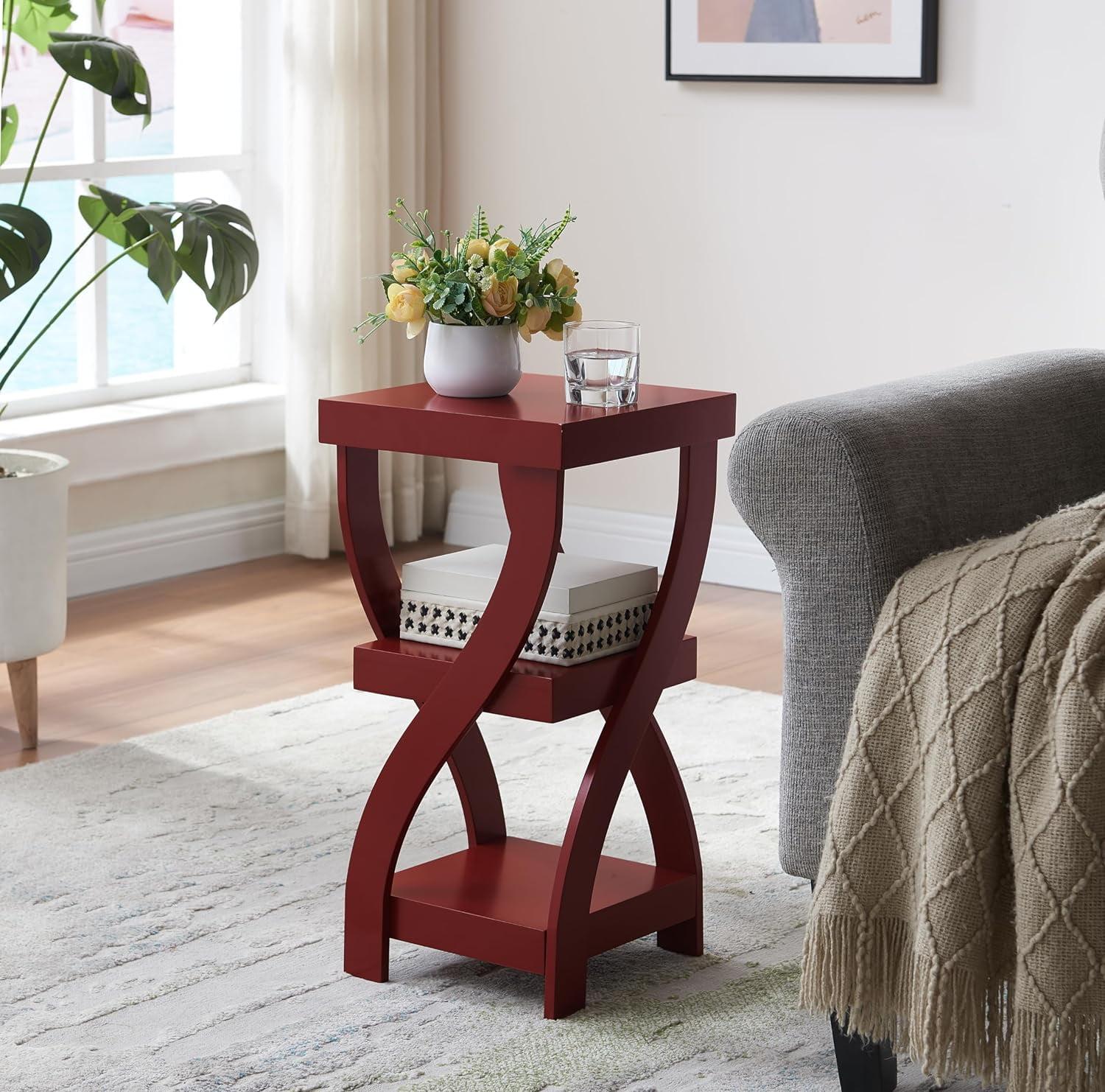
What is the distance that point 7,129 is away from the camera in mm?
3359

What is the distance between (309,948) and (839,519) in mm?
886

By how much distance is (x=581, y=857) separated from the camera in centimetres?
207

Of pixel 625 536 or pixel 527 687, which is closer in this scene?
pixel 527 687

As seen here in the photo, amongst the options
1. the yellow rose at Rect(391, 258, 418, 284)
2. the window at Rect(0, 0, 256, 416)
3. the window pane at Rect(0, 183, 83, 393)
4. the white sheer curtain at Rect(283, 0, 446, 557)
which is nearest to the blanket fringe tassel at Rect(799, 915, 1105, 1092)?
the yellow rose at Rect(391, 258, 418, 284)

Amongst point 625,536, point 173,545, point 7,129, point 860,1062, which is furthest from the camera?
point 625,536

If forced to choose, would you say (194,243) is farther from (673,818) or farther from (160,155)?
(160,155)

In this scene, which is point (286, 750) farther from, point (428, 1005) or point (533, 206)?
point (533, 206)

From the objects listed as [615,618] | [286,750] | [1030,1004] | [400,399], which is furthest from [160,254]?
[1030,1004]

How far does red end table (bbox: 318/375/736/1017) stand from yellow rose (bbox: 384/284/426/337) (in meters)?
0.09

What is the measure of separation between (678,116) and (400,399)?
238 centimetres

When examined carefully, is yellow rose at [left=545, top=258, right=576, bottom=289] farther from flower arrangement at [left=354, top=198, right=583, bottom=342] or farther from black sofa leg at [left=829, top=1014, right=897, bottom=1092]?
black sofa leg at [left=829, top=1014, right=897, bottom=1092]

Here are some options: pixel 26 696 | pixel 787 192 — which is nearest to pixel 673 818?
pixel 26 696

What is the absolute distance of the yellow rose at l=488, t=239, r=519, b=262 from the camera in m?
2.09

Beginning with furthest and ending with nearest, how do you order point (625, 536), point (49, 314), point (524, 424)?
point (49, 314)
point (625, 536)
point (524, 424)
